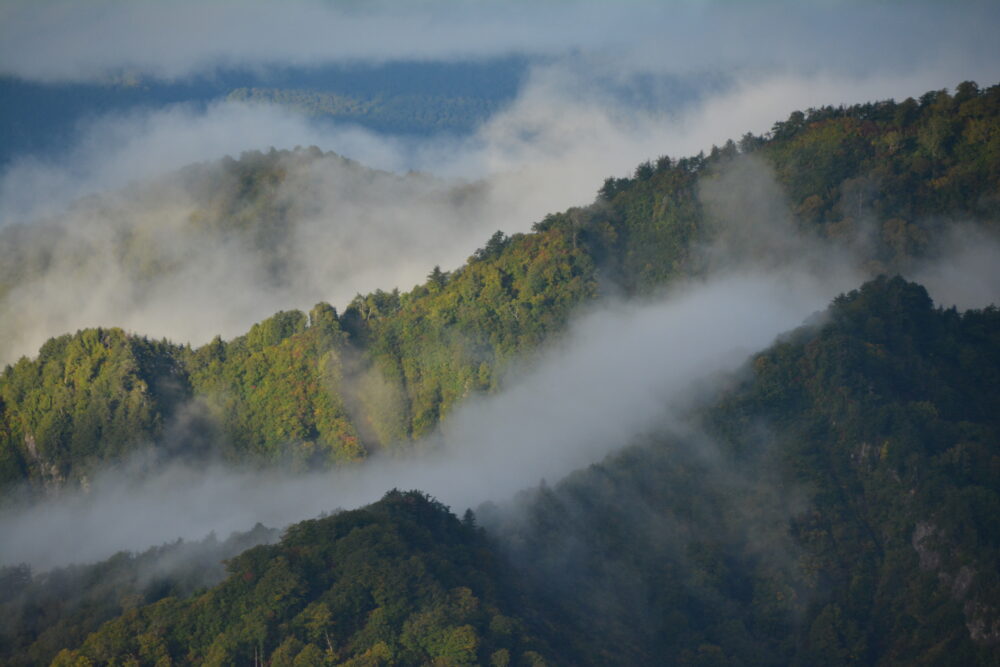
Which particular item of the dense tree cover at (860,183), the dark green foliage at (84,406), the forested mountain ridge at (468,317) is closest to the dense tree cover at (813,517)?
the dense tree cover at (860,183)

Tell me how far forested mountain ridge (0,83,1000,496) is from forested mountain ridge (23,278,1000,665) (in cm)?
1181

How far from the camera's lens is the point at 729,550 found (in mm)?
82625

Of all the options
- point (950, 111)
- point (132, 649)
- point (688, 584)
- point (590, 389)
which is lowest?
point (688, 584)

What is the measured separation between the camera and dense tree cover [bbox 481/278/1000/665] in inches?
2948

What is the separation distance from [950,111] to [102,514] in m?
68.3

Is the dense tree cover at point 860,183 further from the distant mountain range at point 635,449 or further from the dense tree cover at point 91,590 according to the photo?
the dense tree cover at point 91,590

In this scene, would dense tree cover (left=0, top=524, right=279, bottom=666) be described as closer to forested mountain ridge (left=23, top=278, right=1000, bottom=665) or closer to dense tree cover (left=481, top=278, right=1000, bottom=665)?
forested mountain ridge (left=23, top=278, right=1000, bottom=665)

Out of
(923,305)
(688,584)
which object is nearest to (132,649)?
(688,584)

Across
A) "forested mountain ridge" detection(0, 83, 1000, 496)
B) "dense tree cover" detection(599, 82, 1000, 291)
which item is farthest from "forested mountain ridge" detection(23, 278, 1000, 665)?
"forested mountain ridge" detection(0, 83, 1000, 496)

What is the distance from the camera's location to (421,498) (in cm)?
8169

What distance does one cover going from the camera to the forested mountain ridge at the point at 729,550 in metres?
70.8

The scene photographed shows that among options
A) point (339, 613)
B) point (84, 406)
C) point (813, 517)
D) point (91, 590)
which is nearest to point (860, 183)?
point (813, 517)

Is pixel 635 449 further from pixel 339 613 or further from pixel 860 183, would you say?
pixel 860 183

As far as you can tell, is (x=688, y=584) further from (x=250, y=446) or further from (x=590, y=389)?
(x=250, y=446)
